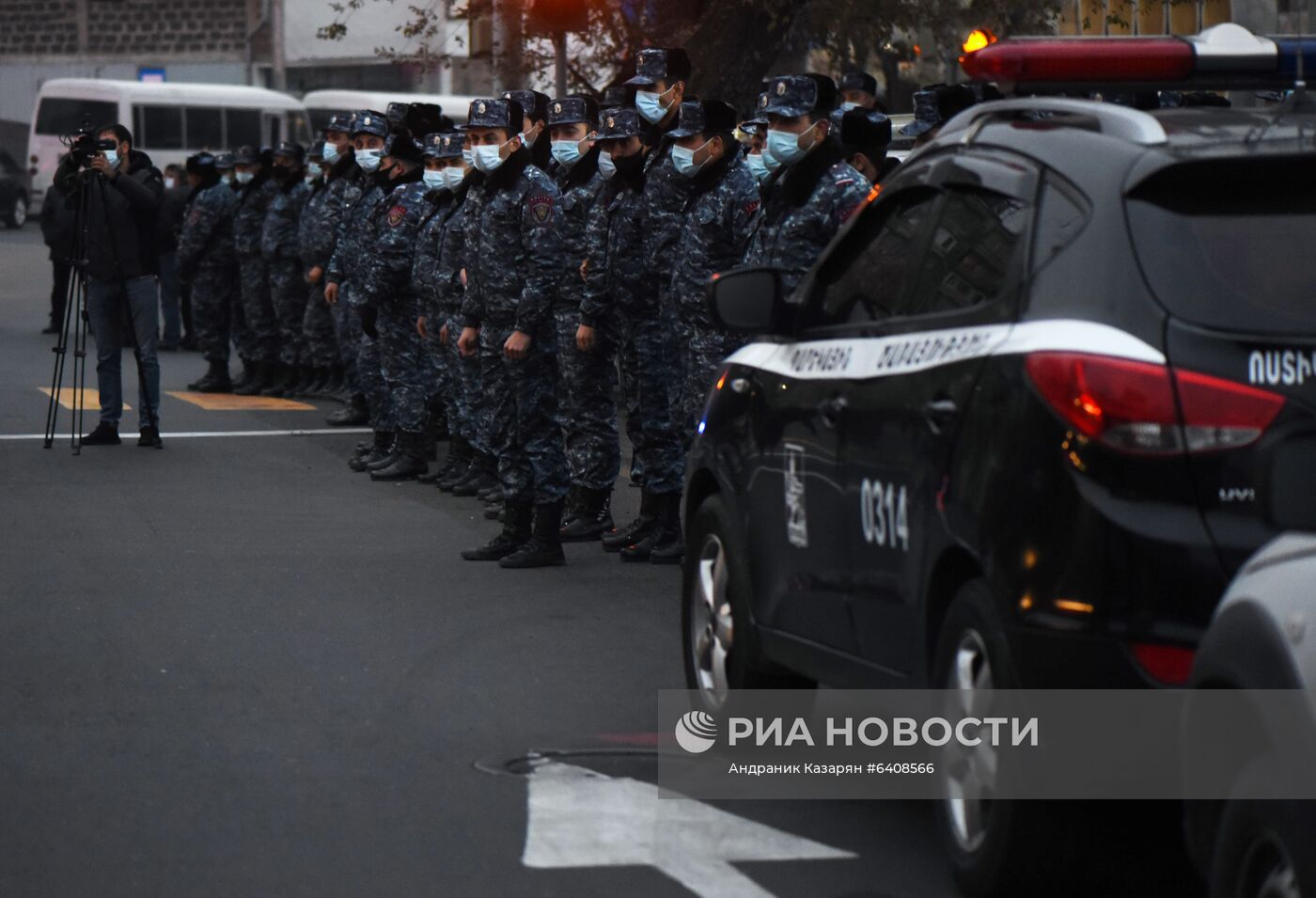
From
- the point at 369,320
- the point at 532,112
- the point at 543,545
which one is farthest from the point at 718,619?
the point at 369,320

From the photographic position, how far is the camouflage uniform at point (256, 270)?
19.5m

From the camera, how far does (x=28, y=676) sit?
792cm

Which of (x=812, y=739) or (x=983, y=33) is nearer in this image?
(x=812, y=739)

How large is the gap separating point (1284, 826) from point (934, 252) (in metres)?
2.19

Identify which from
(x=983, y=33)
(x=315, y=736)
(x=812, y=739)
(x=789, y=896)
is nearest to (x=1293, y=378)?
(x=789, y=896)

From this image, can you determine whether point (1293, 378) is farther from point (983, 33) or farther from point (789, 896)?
point (983, 33)

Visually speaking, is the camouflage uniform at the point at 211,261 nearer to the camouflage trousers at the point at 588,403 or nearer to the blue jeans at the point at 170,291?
the blue jeans at the point at 170,291

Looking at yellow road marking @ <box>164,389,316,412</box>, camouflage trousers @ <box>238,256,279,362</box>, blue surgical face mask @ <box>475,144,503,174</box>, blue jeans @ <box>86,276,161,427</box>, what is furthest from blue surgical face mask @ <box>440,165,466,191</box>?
camouflage trousers @ <box>238,256,279,362</box>

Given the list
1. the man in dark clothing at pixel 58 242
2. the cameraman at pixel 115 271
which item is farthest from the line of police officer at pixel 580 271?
the man in dark clothing at pixel 58 242

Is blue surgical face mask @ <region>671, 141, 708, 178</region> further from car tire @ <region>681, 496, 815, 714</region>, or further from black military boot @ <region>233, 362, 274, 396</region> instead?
black military boot @ <region>233, 362, 274, 396</region>

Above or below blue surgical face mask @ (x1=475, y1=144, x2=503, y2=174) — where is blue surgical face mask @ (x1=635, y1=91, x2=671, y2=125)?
above

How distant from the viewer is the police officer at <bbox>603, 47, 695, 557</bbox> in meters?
10.7

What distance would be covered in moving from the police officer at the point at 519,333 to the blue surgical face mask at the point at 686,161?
3.04 feet

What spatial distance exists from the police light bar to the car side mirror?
89 centimetres
